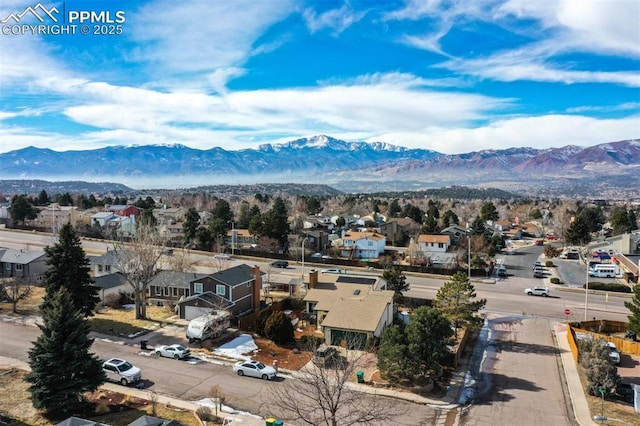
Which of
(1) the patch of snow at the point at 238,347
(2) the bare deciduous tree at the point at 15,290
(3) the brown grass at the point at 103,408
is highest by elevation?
(2) the bare deciduous tree at the point at 15,290

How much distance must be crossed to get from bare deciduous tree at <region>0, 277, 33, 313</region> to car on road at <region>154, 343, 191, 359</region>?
1823 centimetres

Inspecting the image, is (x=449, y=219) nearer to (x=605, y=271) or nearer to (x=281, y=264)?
(x=605, y=271)

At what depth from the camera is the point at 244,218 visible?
312 ft

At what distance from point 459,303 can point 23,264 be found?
48.8m

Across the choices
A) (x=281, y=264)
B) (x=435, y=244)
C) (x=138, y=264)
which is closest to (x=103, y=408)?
(x=138, y=264)

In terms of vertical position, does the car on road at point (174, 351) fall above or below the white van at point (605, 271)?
below

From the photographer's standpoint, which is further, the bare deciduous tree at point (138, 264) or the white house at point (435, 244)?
the white house at point (435, 244)

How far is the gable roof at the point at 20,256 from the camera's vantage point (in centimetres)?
5497

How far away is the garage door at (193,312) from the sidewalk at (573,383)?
28.5m

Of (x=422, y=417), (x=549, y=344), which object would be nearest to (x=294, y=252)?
(x=549, y=344)

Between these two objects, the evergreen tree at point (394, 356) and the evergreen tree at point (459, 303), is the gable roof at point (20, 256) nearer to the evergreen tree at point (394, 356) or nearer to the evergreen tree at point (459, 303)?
the evergreen tree at point (394, 356)

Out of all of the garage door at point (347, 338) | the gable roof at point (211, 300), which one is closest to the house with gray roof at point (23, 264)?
the gable roof at point (211, 300)

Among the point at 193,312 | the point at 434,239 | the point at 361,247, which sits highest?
the point at 434,239

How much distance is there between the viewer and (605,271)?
2464 inches
